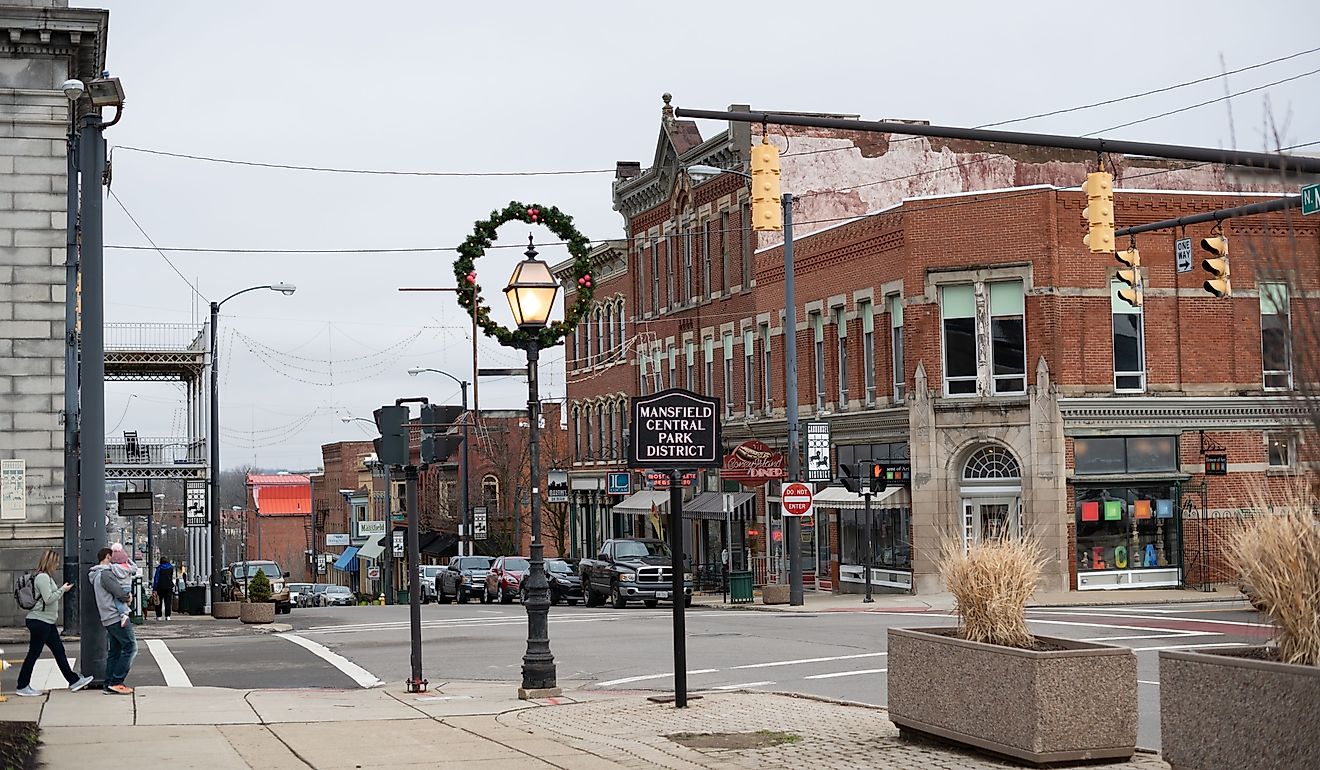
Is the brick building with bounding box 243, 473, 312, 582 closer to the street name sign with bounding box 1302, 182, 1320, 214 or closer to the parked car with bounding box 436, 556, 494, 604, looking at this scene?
the parked car with bounding box 436, 556, 494, 604

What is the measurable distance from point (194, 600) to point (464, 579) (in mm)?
9793

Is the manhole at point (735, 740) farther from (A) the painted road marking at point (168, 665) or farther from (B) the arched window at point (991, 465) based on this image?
(B) the arched window at point (991, 465)

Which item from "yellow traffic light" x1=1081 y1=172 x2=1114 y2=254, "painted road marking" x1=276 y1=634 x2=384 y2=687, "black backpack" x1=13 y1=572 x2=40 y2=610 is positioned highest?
"yellow traffic light" x1=1081 y1=172 x2=1114 y2=254

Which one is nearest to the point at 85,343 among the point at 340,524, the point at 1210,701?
the point at 1210,701

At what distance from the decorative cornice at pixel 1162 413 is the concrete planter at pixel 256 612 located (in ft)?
62.3

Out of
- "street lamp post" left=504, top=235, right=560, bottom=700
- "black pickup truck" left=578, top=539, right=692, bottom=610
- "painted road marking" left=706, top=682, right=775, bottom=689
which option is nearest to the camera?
"street lamp post" left=504, top=235, right=560, bottom=700

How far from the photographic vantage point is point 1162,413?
3766 centimetres

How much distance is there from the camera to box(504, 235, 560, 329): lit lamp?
17.5 m

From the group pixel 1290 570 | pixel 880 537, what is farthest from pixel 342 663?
pixel 880 537

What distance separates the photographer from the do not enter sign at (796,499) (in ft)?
119

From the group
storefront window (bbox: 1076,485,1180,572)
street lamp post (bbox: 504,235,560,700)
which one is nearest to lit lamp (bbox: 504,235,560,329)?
street lamp post (bbox: 504,235,560,700)

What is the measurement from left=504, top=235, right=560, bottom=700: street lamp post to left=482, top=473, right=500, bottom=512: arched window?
6012 cm

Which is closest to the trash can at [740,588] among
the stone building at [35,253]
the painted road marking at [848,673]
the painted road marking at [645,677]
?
the stone building at [35,253]

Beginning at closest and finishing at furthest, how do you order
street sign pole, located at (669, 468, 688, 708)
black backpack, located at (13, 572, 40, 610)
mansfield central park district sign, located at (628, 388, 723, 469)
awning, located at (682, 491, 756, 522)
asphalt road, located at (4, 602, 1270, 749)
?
street sign pole, located at (669, 468, 688, 708) → mansfield central park district sign, located at (628, 388, 723, 469) → black backpack, located at (13, 572, 40, 610) → asphalt road, located at (4, 602, 1270, 749) → awning, located at (682, 491, 756, 522)
